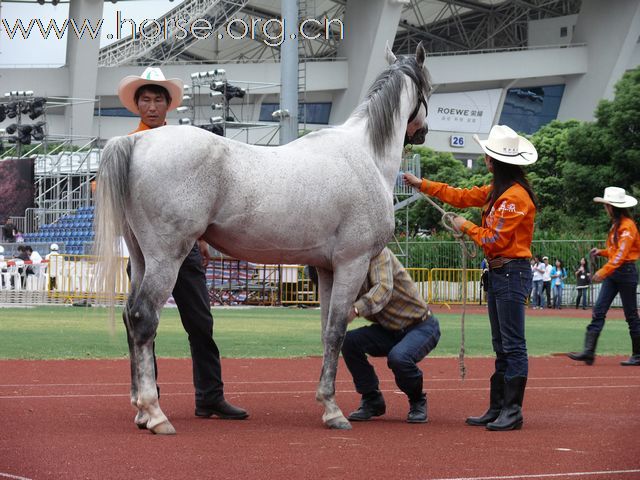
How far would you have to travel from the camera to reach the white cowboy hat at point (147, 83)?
8461mm

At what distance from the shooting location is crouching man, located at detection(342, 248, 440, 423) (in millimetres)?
8070

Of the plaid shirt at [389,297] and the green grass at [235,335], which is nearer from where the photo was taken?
the plaid shirt at [389,297]

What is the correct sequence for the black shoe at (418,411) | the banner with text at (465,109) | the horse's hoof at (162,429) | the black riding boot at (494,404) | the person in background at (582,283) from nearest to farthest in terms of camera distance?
the horse's hoof at (162,429)
the black riding boot at (494,404)
the black shoe at (418,411)
the person in background at (582,283)
the banner with text at (465,109)

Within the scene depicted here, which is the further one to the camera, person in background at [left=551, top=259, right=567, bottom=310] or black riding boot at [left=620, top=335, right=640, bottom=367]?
person in background at [left=551, top=259, right=567, bottom=310]

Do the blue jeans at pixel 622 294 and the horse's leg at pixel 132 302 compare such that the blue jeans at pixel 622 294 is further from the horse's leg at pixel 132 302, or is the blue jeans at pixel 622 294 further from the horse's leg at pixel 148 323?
the horse's leg at pixel 148 323

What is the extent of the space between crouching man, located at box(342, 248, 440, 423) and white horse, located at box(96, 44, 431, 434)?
22 centimetres

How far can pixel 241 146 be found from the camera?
7.56 metres

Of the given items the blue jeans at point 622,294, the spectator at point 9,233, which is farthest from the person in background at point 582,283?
the blue jeans at point 622,294

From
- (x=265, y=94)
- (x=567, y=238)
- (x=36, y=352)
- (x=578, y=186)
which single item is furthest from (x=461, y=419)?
(x=265, y=94)

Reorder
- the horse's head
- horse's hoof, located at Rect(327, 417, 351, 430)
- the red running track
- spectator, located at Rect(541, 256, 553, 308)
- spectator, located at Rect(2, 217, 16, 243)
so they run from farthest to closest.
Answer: spectator, located at Rect(2, 217, 16, 243), spectator, located at Rect(541, 256, 553, 308), the horse's head, horse's hoof, located at Rect(327, 417, 351, 430), the red running track

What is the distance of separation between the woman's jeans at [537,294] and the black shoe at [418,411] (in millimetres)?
29334

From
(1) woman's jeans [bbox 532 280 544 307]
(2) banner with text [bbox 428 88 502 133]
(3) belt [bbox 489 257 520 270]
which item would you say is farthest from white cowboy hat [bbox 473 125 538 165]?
(2) banner with text [bbox 428 88 502 133]

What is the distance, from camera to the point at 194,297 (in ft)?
27.2

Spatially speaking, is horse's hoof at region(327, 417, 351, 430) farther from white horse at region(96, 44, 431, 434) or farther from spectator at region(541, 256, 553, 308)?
spectator at region(541, 256, 553, 308)
